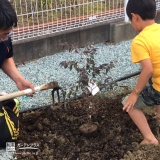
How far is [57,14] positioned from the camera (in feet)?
15.7

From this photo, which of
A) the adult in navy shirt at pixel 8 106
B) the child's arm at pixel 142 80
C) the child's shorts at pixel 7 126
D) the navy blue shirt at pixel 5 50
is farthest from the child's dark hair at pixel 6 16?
the child's arm at pixel 142 80

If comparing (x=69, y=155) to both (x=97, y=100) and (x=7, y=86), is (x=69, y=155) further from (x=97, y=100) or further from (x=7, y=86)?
(x=7, y=86)

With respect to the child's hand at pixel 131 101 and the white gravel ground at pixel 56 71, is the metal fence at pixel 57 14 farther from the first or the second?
the child's hand at pixel 131 101

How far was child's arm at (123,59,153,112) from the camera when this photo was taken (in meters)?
2.26

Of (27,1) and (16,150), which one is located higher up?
(27,1)

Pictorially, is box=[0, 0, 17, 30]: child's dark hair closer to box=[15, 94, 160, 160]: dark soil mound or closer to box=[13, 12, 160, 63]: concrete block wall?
box=[15, 94, 160, 160]: dark soil mound

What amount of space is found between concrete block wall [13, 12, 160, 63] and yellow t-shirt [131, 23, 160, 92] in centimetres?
234

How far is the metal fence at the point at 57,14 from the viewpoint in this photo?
14.6ft

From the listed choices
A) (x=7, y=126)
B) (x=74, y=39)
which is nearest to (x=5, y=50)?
(x=7, y=126)

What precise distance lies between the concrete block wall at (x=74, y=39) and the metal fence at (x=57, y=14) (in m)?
0.12

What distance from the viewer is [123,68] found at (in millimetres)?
4215

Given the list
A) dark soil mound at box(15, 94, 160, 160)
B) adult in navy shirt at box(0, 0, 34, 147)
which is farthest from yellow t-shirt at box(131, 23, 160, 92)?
adult in navy shirt at box(0, 0, 34, 147)


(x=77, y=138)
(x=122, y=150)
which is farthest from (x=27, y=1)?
(x=122, y=150)

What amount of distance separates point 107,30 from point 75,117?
252cm
